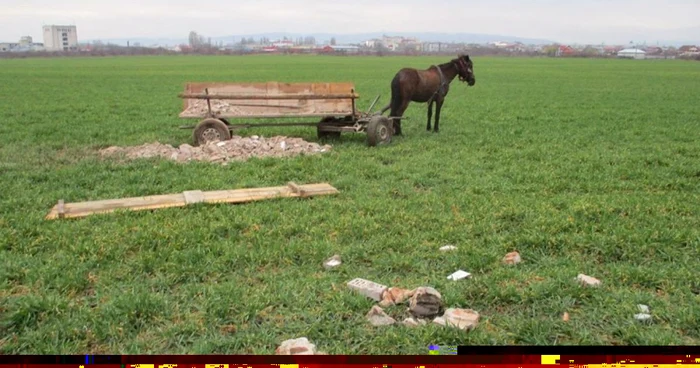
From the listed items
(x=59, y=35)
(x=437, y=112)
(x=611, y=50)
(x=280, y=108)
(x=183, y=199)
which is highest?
(x=611, y=50)

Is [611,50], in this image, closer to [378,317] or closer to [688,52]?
[688,52]

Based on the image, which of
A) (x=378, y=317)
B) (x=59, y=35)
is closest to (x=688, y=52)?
(x=59, y=35)

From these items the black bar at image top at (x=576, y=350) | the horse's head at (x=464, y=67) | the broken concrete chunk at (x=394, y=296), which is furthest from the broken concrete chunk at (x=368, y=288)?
the horse's head at (x=464, y=67)

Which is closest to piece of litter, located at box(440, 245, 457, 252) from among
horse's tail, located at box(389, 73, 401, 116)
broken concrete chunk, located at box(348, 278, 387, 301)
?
broken concrete chunk, located at box(348, 278, 387, 301)

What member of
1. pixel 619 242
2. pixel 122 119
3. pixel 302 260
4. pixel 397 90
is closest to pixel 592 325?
pixel 619 242

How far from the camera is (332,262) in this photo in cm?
553

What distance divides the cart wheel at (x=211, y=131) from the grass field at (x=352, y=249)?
5.93ft

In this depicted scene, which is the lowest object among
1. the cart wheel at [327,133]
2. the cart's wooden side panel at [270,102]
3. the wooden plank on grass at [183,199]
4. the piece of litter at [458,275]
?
the piece of litter at [458,275]

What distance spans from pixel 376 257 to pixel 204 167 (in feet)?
16.3

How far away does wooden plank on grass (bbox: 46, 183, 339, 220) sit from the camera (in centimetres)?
692

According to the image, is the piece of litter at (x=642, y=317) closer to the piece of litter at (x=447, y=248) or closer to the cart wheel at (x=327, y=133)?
the piece of litter at (x=447, y=248)

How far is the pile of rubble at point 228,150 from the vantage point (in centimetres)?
1047

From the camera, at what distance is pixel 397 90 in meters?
13.0

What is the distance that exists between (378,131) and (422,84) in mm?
2324
